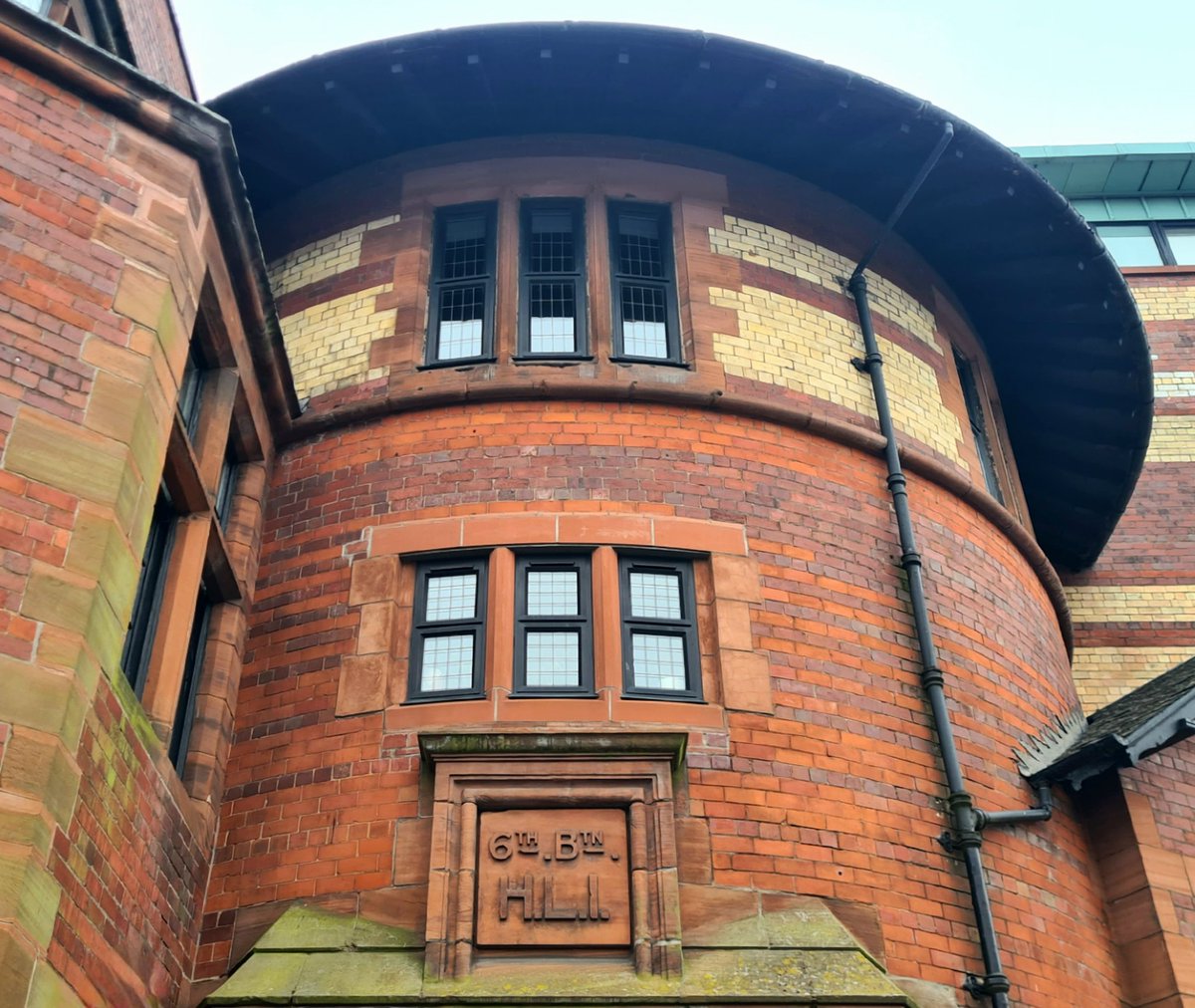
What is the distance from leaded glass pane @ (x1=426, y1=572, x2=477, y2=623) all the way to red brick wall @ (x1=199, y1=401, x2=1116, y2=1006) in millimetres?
574

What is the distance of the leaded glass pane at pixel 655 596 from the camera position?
11055mm

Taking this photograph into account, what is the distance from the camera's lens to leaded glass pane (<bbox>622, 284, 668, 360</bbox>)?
42.7 feet

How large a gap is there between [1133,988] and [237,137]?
421 inches

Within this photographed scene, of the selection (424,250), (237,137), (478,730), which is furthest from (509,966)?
(237,137)

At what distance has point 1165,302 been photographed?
21.3 metres

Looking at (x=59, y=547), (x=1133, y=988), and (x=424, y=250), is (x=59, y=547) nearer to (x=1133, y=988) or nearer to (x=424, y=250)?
(x=424, y=250)

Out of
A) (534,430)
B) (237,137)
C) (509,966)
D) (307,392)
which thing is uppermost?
(237,137)

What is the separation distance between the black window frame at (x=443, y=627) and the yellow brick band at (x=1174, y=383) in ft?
39.8

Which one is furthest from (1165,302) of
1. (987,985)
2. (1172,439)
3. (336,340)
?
(987,985)

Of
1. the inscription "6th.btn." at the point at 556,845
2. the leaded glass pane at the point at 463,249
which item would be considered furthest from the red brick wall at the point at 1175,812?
the leaded glass pane at the point at 463,249

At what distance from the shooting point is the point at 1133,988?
11.4 meters

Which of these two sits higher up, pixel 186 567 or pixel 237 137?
pixel 237 137

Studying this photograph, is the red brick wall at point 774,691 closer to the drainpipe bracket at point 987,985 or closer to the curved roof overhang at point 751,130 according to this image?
the drainpipe bracket at point 987,985

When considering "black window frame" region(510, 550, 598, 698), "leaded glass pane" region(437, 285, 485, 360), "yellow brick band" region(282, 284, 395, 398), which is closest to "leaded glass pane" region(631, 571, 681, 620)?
"black window frame" region(510, 550, 598, 698)
